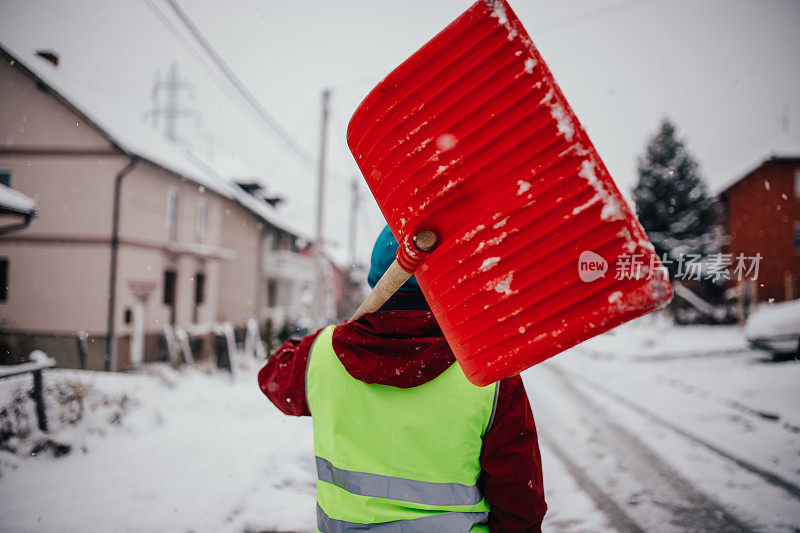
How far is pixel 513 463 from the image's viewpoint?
110 centimetres

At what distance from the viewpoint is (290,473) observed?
3.45 meters

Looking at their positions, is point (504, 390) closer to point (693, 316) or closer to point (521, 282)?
point (521, 282)

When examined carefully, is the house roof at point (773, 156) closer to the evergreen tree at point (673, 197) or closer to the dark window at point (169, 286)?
the evergreen tree at point (673, 197)

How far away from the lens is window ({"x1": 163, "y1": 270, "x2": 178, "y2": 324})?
19.1 ft

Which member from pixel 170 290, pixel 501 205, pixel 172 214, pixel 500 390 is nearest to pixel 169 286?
pixel 170 290

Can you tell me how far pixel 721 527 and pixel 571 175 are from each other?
363 centimetres

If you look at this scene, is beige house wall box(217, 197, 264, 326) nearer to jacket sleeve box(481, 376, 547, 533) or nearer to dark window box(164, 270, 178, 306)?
dark window box(164, 270, 178, 306)

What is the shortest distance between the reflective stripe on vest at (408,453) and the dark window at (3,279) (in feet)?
9.25

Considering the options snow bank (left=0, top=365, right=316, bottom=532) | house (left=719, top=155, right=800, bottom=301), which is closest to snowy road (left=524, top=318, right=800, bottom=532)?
house (left=719, top=155, right=800, bottom=301)

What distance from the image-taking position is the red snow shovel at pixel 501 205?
0.79m

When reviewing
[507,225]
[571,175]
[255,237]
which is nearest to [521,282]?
[507,225]

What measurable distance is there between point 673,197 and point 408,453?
54.2 ft

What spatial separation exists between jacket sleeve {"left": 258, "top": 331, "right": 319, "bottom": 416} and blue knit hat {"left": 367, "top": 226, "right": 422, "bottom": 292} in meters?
0.34

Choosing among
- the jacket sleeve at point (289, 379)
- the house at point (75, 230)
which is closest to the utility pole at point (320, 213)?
the house at point (75, 230)
